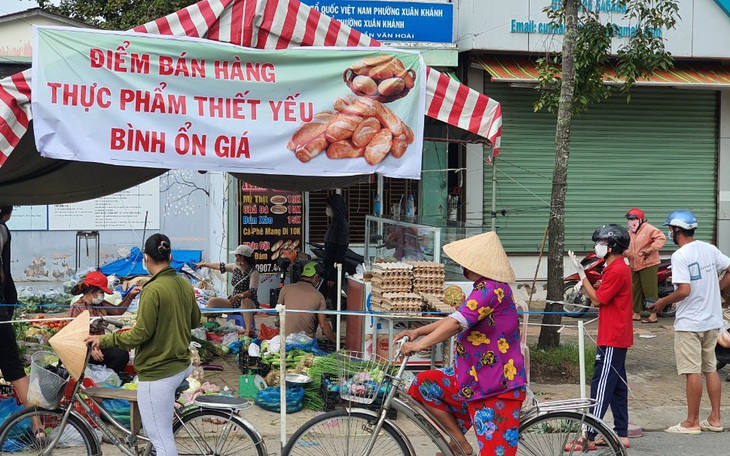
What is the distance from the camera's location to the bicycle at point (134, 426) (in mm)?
5344

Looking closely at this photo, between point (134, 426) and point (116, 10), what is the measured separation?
1461 cm

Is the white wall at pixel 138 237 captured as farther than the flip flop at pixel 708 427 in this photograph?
Yes

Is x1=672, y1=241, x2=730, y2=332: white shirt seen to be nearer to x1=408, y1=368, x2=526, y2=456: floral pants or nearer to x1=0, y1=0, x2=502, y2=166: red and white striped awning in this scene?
x1=0, y1=0, x2=502, y2=166: red and white striped awning

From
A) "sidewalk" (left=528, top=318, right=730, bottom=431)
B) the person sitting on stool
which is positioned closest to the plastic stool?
the person sitting on stool

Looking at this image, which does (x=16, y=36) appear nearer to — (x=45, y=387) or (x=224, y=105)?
(x=224, y=105)

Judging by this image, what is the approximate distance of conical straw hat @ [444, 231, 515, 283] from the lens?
4961 mm

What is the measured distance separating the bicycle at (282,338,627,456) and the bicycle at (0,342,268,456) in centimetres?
49

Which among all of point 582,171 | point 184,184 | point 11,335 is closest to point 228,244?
point 184,184

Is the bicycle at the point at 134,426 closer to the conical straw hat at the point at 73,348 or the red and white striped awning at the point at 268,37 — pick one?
the conical straw hat at the point at 73,348

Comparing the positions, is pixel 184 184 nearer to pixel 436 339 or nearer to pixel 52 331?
pixel 52 331

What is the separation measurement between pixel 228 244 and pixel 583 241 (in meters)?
6.22

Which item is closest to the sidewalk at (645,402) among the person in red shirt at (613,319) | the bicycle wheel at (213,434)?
the person in red shirt at (613,319)

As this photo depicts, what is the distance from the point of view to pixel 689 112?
1545 centimetres

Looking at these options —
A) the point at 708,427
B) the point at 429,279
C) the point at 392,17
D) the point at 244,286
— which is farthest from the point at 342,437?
the point at 392,17
